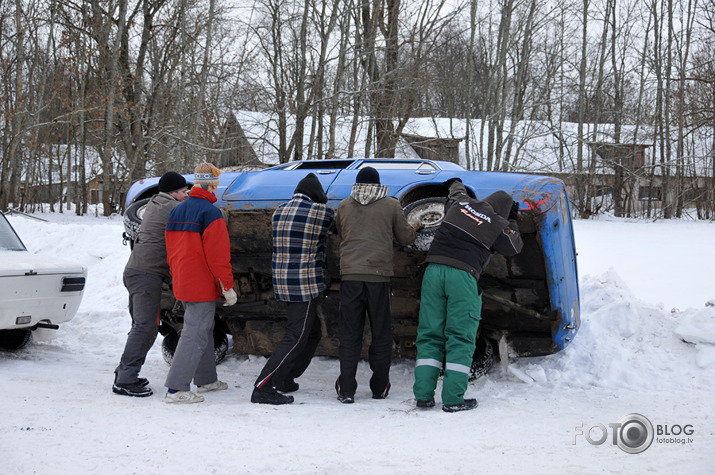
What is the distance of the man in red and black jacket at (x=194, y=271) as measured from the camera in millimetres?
4488

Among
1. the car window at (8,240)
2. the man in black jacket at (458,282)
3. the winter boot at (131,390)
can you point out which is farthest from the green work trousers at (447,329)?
the car window at (8,240)

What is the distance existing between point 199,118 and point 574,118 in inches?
784

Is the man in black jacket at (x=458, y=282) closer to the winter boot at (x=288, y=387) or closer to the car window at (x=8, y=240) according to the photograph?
the winter boot at (x=288, y=387)

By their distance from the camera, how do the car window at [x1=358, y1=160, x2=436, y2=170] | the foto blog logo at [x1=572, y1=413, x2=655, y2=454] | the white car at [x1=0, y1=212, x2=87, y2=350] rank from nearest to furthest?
the foto blog logo at [x1=572, y1=413, x2=655, y2=454], the car window at [x1=358, y1=160, x2=436, y2=170], the white car at [x1=0, y1=212, x2=87, y2=350]

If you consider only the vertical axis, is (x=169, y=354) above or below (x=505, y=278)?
below

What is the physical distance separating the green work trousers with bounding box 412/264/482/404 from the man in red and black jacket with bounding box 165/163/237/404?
1477 mm

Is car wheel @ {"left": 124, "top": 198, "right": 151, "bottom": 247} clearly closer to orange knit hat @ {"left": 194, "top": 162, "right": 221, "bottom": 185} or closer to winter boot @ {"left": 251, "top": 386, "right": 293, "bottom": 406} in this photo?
orange knit hat @ {"left": 194, "top": 162, "right": 221, "bottom": 185}

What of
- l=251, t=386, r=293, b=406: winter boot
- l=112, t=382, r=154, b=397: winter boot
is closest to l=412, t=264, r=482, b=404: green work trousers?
l=251, t=386, r=293, b=406: winter boot

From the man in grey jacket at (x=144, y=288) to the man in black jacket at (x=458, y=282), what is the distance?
84.4 inches

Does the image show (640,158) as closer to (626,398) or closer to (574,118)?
(574,118)

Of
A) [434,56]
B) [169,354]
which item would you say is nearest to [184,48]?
[434,56]

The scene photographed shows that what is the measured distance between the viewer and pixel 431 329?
14.6ft

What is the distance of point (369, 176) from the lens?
4645mm

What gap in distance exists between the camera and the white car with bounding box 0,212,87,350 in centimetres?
550
